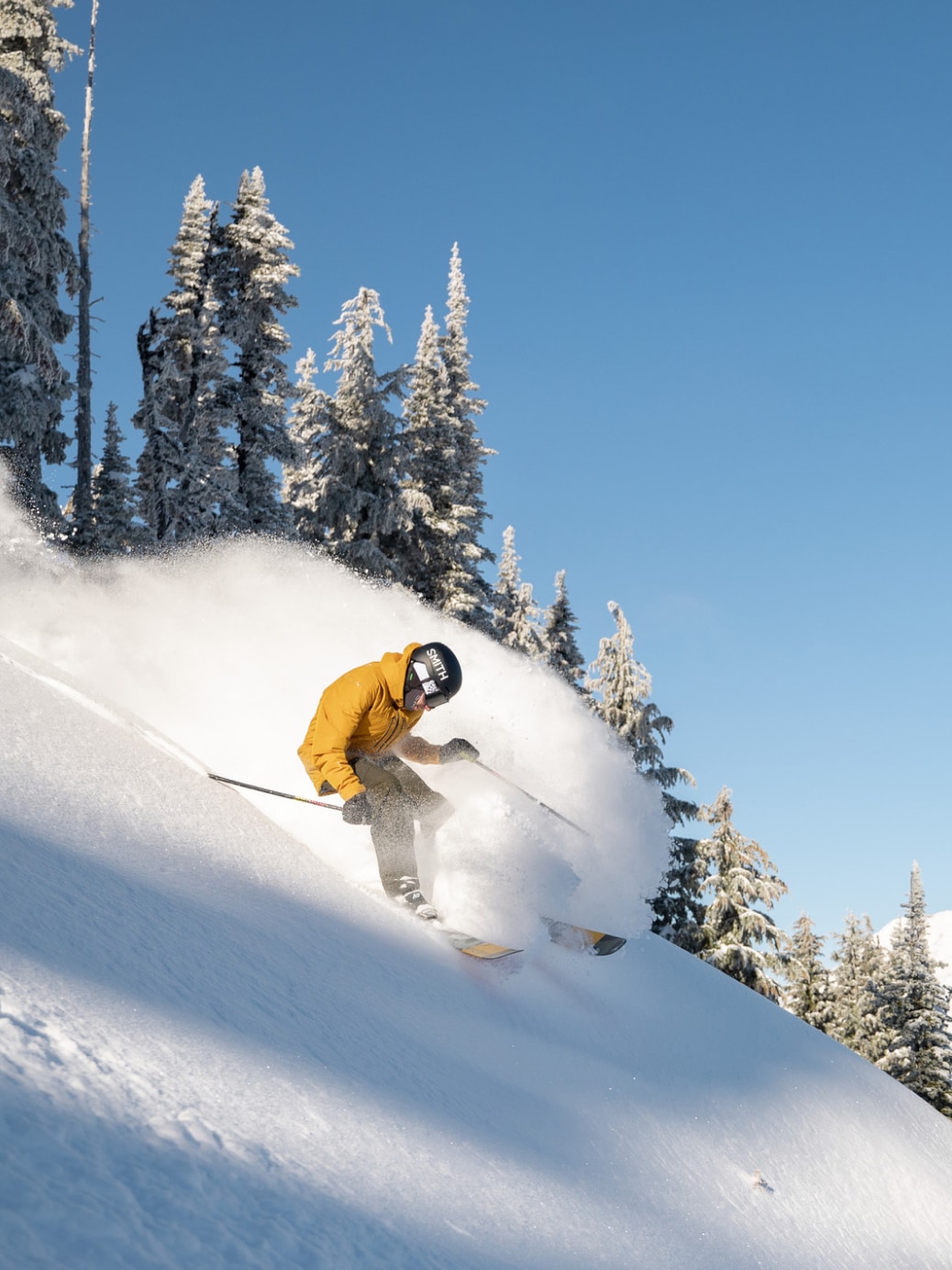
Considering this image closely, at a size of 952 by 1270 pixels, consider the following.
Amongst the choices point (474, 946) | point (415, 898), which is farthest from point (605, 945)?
point (415, 898)

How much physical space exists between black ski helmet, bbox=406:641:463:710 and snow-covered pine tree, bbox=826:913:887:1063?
31.2 m

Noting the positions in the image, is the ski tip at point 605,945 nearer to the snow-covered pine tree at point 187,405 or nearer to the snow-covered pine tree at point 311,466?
the snow-covered pine tree at point 187,405

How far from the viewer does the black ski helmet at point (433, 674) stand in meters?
6.47

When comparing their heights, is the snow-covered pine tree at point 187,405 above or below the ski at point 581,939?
above

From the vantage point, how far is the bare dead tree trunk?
64.4 feet

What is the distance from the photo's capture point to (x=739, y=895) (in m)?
24.5

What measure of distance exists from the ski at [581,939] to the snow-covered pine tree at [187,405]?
15816mm

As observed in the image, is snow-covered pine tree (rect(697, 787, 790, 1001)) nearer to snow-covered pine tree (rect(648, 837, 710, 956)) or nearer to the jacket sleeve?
snow-covered pine tree (rect(648, 837, 710, 956))

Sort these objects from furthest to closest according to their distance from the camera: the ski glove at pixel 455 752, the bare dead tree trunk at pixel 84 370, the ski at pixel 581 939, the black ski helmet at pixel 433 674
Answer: the bare dead tree trunk at pixel 84 370 < the ski glove at pixel 455 752 < the ski at pixel 581 939 < the black ski helmet at pixel 433 674

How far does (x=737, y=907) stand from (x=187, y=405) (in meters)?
18.9

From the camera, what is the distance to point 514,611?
39.0 meters

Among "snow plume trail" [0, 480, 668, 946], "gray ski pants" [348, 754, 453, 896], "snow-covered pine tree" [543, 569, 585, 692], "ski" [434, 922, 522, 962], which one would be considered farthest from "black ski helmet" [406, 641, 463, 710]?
"snow-covered pine tree" [543, 569, 585, 692]

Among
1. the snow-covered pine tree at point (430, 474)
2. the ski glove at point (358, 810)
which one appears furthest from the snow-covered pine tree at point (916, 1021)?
the ski glove at point (358, 810)

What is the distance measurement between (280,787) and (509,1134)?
14.5 feet
